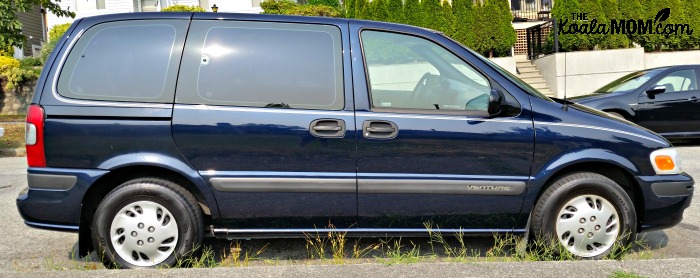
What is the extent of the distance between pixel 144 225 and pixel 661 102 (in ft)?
28.4

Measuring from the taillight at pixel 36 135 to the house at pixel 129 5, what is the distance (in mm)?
19934

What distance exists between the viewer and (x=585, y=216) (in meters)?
3.86

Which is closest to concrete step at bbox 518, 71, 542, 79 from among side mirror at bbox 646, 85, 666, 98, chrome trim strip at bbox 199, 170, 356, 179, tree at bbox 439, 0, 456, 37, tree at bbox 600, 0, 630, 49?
tree at bbox 600, 0, 630, 49

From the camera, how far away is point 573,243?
12.7 feet

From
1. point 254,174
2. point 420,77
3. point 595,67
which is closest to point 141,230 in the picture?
point 254,174

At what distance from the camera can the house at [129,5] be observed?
22984 millimetres

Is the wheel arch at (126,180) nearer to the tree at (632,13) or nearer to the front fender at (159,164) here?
the front fender at (159,164)

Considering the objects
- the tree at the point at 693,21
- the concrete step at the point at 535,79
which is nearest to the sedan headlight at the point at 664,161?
the concrete step at the point at 535,79

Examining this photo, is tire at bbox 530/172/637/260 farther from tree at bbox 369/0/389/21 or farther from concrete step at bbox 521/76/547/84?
tree at bbox 369/0/389/21

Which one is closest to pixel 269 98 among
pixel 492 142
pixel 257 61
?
pixel 257 61

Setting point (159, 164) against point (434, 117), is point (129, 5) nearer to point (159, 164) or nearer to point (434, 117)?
point (159, 164)

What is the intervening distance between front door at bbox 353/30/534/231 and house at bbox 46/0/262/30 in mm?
20109

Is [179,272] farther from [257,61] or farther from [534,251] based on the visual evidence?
[534,251]

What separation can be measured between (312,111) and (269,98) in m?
0.31
